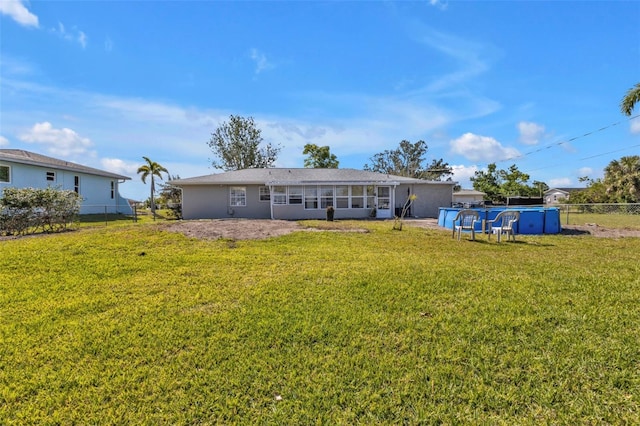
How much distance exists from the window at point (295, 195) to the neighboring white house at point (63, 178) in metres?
10.8

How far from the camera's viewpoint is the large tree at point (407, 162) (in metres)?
50.9

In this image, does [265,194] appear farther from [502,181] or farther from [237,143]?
[502,181]

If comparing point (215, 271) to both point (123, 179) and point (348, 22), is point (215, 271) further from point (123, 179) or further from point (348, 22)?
point (123, 179)

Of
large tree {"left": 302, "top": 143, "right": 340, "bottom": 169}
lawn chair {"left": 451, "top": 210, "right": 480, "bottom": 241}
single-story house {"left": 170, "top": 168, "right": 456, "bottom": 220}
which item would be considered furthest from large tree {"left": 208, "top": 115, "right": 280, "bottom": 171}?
lawn chair {"left": 451, "top": 210, "right": 480, "bottom": 241}

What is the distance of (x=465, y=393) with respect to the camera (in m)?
2.54

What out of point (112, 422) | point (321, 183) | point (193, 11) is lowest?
point (112, 422)

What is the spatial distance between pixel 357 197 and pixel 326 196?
203 cm

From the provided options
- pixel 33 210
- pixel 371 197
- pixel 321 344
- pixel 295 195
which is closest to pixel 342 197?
pixel 371 197

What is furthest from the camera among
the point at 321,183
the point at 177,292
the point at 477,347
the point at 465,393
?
the point at 321,183

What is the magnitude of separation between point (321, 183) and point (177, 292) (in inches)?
591

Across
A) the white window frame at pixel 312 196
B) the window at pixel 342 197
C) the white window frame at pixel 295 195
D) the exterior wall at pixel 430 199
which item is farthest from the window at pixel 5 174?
the exterior wall at pixel 430 199

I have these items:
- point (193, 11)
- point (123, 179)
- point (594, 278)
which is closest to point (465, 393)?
point (594, 278)

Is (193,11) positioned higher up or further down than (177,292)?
higher up

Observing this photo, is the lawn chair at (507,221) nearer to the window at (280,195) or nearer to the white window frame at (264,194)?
the window at (280,195)
